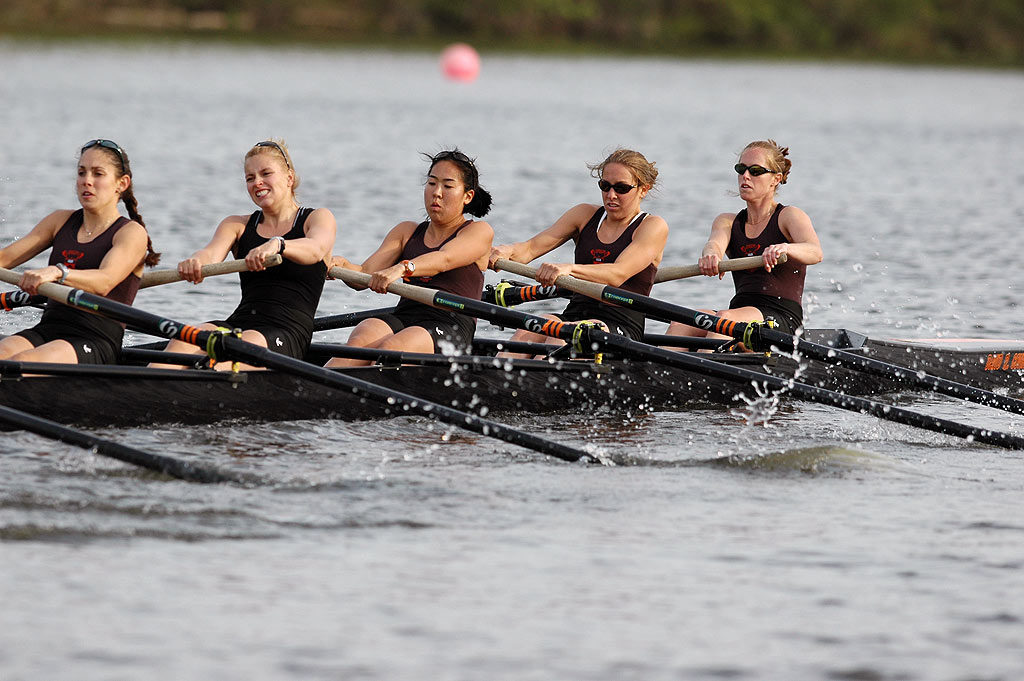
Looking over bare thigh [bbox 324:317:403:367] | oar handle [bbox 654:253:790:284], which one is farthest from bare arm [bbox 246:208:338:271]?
oar handle [bbox 654:253:790:284]

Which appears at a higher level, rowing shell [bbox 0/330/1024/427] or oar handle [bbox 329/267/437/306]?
oar handle [bbox 329/267/437/306]

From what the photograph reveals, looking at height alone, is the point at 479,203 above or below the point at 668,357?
above

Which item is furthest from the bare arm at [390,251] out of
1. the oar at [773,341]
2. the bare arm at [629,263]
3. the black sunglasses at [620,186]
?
the black sunglasses at [620,186]

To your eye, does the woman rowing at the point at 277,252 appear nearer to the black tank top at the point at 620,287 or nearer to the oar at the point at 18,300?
the oar at the point at 18,300

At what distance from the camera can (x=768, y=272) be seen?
8867 millimetres

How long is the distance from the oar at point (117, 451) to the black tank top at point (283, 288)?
1500 mm

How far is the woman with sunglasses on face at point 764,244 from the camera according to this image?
866 cm

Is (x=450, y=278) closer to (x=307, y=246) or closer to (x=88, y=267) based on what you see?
(x=307, y=246)

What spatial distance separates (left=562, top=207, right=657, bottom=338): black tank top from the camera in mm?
8375

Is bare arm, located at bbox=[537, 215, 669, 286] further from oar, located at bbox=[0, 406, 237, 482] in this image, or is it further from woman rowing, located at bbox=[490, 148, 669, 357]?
oar, located at bbox=[0, 406, 237, 482]

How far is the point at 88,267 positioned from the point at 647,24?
64.2 metres

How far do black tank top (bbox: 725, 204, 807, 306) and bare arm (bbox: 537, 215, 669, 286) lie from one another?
74cm

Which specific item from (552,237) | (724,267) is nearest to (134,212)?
(552,237)

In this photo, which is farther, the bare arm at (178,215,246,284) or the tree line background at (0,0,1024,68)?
the tree line background at (0,0,1024,68)
